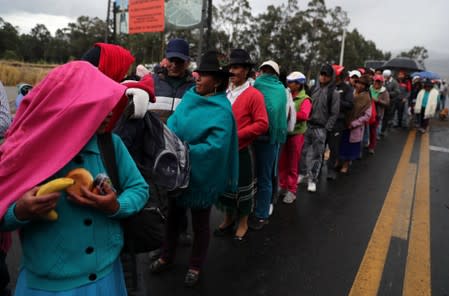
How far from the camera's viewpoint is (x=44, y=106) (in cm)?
122

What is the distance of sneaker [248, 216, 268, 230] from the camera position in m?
3.80

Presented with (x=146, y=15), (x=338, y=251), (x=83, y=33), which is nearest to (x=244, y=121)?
(x=338, y=251)

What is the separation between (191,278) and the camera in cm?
275

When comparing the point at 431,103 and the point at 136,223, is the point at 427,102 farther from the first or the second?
the point at 136,223

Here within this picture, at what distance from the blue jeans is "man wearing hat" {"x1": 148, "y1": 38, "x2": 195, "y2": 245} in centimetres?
89

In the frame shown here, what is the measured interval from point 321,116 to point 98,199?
14.1 feet

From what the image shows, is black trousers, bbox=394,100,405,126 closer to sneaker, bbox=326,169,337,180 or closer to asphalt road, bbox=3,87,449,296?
asphalt road, bbox=3,87,449,296

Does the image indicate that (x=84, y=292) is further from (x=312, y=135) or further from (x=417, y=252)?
(x=312, y=135)

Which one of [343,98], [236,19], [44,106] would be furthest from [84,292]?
[236,19]

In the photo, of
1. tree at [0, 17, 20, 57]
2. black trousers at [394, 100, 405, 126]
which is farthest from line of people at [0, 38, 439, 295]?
tree at [0, 17, 20, 57]

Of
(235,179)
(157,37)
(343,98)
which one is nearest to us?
(235,179)

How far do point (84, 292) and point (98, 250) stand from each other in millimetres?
159

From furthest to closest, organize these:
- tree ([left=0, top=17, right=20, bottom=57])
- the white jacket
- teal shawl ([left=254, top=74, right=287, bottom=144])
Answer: tree ([left=0, top=17, right=20, bottom=57]) → the white jacket → teal shawl ([left=254, top=74, right=287, bottom=144])

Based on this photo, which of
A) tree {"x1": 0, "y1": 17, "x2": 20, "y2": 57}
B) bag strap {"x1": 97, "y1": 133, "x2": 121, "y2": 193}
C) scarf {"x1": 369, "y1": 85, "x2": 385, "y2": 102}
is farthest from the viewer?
tree {"x1": 0, "y1": 17, "x2": 20, "y2": 57}
